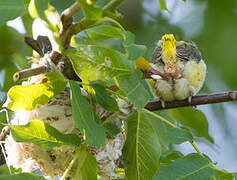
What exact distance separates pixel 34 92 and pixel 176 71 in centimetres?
87

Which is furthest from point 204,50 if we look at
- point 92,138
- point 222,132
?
point 92,138

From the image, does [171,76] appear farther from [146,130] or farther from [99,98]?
[99,98]

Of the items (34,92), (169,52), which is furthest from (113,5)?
(169,52)

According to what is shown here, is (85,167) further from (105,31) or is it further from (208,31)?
(208,31)

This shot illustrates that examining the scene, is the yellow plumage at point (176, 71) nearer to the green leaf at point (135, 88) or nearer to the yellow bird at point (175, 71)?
the yellow bird at point (175, 71)

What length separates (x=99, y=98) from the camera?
144 cm

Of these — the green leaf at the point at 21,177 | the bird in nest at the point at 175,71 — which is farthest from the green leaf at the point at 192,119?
the green leaf at the point at 21,177

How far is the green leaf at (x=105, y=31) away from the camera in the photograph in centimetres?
134

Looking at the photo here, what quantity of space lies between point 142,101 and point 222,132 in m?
3.48

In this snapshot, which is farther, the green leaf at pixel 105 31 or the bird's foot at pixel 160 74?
the bird's foot at pixel 160 74

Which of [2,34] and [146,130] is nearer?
[146,130]

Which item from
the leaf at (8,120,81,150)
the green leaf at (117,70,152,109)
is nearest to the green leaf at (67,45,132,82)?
the green leaf at (117,70,152,109)

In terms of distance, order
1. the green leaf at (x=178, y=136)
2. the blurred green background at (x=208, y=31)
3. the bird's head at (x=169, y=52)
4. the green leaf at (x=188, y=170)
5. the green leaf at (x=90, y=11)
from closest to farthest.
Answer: the green leaf at (x=90, y=11) < the green leaf at (x=188, y=170) < the green leaf at (x=178, y=136) < the bird's head at (x=169, y=52) < the blurred green background at (x=208, y=31)

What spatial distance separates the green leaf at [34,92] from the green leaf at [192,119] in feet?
3.58
